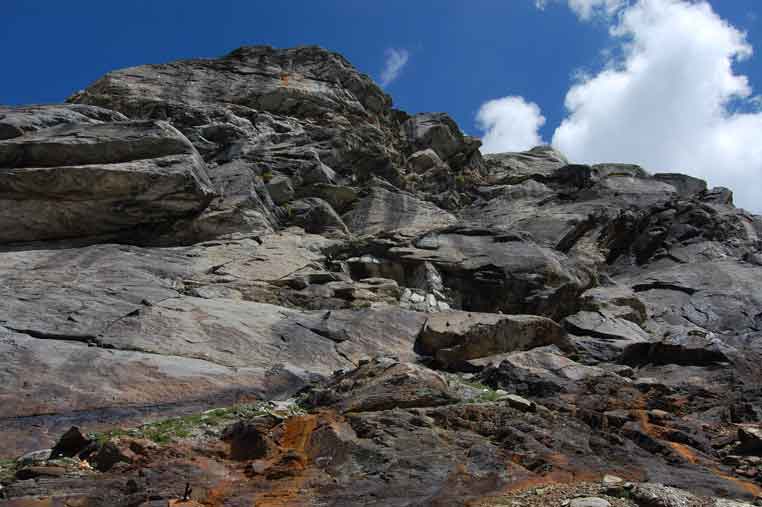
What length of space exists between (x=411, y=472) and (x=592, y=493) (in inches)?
124

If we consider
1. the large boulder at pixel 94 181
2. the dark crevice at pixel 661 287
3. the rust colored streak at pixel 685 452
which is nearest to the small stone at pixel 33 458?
the rust colored streak at pixel 685 452

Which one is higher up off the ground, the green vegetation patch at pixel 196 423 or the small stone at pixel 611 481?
the small stone at pixel 611 481

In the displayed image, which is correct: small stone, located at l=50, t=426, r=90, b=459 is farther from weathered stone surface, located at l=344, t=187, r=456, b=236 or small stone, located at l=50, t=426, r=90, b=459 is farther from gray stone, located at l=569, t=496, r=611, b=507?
weathered stone surface, located at l=344, t=187, r=456, b=236

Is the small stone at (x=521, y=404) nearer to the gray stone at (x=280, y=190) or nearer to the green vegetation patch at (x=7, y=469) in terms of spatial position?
the green vegetation patch at (x=7, y=469)

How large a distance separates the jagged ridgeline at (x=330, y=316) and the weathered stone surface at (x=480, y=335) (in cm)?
10

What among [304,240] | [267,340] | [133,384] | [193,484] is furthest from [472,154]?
[193,484]

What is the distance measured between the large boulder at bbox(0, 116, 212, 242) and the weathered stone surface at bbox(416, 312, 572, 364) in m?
14.1

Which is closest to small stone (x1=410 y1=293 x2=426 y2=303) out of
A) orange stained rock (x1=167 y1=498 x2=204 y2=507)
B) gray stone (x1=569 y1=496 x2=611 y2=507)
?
gray stone (x1=569 y1=496 x2=611 y2=507)

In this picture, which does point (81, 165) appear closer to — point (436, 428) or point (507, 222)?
point (436, 428)

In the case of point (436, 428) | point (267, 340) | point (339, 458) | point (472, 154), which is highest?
point (472, 154)

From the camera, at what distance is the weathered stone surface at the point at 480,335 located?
74.5ft

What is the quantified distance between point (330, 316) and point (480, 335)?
5209mm

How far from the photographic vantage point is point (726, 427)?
60.7ft

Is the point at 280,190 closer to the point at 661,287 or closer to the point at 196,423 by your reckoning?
the point at 661,287
